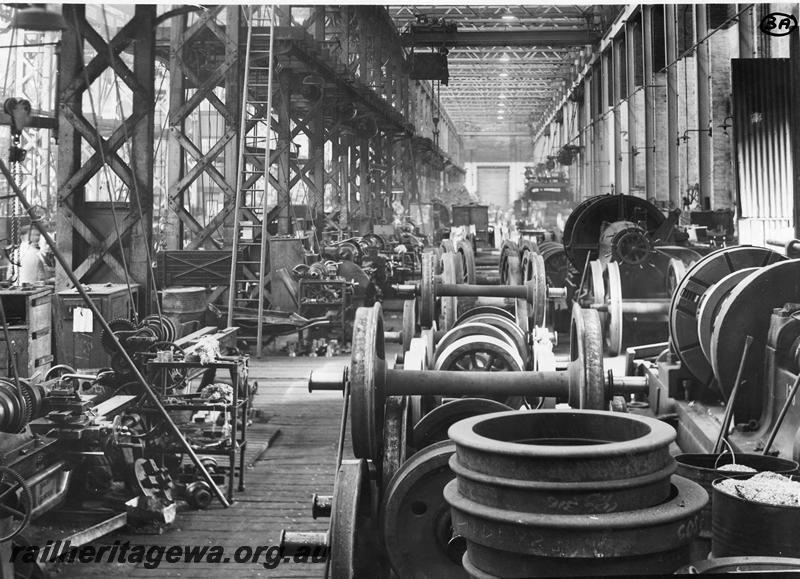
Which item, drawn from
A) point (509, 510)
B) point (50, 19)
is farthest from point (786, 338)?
point (50, 19)

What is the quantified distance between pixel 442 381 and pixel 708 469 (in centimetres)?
113

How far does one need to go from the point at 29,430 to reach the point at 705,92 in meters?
11.3

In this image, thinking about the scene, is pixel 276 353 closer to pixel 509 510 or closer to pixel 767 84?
pixel 767 84

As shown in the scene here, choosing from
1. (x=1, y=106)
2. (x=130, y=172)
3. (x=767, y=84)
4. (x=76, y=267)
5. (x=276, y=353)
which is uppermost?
(x=767, y=84)

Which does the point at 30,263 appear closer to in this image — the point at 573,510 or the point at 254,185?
the point at 254,185

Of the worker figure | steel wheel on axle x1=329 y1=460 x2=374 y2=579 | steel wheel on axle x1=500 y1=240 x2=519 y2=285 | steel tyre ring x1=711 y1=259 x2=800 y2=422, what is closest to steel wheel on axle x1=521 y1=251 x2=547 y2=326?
steel wheel on axle x1=500 y1=240 x2=519 y2=285

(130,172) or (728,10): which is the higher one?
(728,10)

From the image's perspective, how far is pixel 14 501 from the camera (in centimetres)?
416

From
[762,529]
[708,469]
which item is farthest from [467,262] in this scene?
[762,529]

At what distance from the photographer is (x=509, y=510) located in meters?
2.02

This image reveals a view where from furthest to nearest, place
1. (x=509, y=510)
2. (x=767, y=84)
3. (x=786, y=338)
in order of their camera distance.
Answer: (x=767, y=84) < (x=786, y=338) < (x=509, y=510)

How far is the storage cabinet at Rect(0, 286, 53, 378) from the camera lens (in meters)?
6.02

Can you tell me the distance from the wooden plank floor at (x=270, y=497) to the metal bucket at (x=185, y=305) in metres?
1.02

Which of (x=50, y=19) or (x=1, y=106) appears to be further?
(x=1, y=106)
